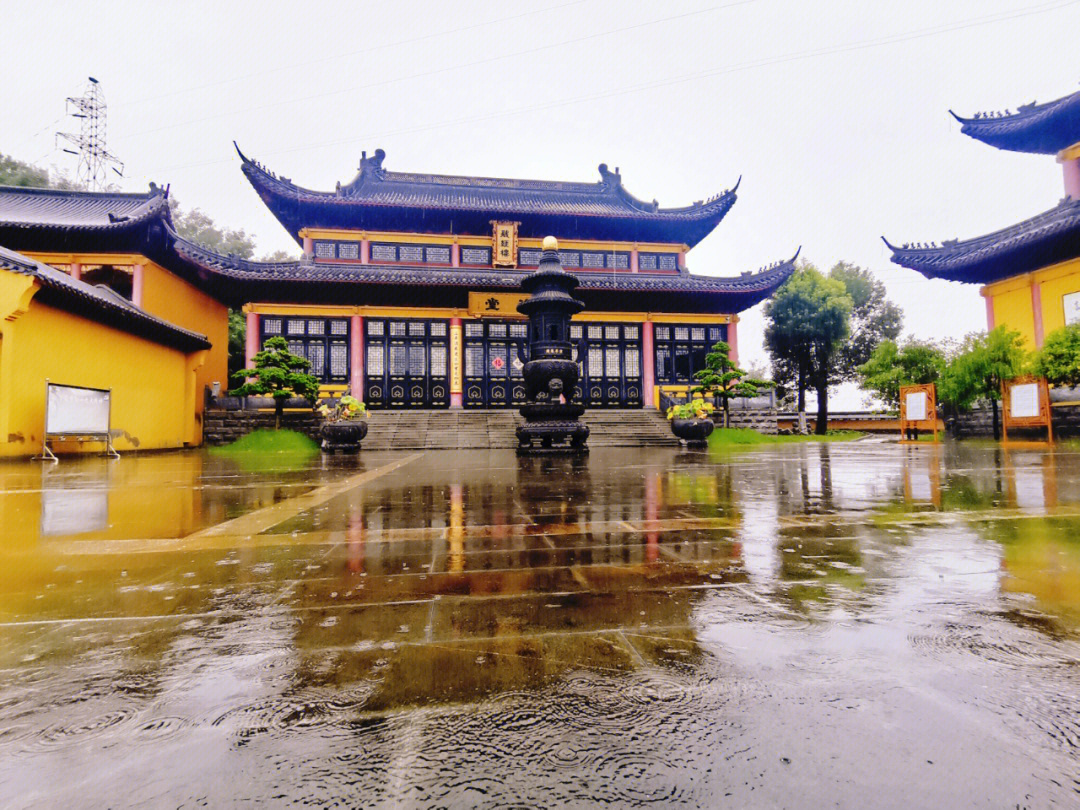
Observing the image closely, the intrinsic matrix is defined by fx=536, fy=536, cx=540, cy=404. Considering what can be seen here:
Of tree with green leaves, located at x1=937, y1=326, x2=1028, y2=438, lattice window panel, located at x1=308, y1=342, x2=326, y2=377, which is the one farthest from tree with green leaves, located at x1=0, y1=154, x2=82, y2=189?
tree with green leaves, located at x1=937, y1=326, x2=1028, y2=438

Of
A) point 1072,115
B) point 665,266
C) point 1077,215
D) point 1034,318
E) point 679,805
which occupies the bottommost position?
point 679,805

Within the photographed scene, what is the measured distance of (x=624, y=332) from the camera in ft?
67.6

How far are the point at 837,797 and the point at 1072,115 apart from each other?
844 inches

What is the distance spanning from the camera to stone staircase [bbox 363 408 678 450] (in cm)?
1425

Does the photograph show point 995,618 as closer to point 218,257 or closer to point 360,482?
point 360,482

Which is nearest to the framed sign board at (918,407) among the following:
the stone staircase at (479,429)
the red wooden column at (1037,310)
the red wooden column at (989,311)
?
the red wooden column at (1037,310)

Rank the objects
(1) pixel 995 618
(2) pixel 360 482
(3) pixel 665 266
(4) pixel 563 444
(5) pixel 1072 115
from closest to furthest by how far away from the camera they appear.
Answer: (1) pixel 995 618 → (2) pixel 360 482 → (4) pixel 563 444 → (5) pixel 1072 115 → (3) pixel 665 266

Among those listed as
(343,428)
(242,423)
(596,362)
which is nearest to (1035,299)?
(596,362)

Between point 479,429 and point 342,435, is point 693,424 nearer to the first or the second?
point 479,429

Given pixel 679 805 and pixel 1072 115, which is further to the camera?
pixel 1072 115

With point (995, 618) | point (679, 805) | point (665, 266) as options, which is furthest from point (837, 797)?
point (665, 266)

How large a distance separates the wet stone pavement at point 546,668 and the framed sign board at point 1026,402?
1244cm

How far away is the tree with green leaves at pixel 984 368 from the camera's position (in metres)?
13.3

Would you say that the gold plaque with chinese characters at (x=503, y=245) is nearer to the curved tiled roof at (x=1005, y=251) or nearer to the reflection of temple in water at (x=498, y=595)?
the curved tiled roof at (x=1005, y=251)
